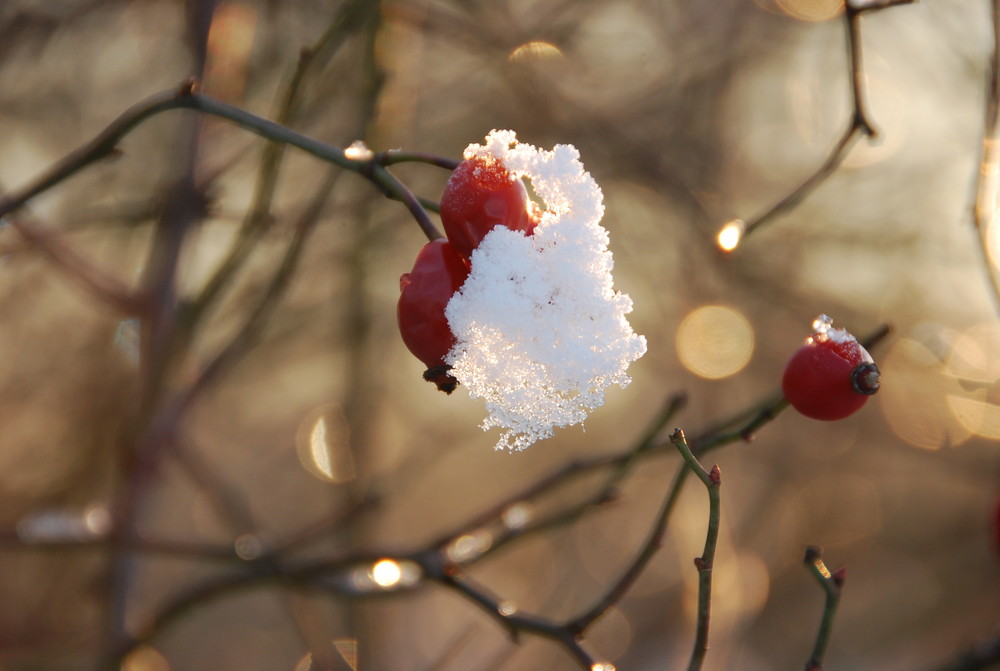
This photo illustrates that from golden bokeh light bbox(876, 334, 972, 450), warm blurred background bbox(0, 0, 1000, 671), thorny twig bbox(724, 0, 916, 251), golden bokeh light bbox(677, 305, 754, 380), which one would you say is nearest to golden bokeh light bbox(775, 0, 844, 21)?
warm blurred background bbox(0, 0, 1000, 671)

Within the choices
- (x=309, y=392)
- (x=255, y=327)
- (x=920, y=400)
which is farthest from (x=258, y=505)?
(x=255, y=327)

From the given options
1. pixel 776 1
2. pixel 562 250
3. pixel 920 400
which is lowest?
pixel 920 400

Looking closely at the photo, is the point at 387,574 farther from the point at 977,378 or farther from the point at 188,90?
the point at 977,378

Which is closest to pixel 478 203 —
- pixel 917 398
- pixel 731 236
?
pixel 731 236

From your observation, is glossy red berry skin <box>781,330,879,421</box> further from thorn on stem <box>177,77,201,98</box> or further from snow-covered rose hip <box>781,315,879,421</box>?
thorn on stem <box>177,77,201,98</box>

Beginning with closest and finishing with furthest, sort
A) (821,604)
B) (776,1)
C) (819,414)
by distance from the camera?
(819,414)
(776,1)
(821,604)

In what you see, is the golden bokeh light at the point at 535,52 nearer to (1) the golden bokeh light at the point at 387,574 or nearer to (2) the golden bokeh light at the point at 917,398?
(1) the golden bokeh light at the point at 387,574

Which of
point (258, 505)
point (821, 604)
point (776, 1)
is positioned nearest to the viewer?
point (776, 1)

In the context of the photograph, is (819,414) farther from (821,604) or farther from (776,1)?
(821,604)
